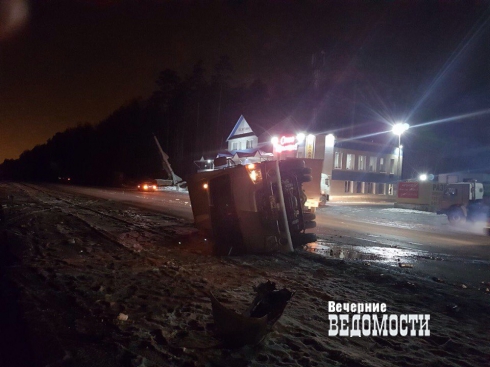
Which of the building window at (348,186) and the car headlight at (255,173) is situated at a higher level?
the building window at (348,186)

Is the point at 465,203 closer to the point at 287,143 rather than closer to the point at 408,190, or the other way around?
the point at 408,190

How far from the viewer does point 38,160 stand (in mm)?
153500

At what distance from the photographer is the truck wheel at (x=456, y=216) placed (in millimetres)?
21344

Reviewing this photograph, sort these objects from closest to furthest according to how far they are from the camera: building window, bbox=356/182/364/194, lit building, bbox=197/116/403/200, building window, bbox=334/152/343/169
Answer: lit building, bbox=197/116/403/200, building window, bbox=334/152/343/169, building window, bbox=356/182/364/194

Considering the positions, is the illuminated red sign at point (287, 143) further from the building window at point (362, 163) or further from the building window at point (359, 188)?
the building window at point (359, 188)

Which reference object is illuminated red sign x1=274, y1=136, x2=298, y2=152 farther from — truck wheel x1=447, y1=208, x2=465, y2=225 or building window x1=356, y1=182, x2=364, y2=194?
truck wheel x1=447, y1=208, x2=465, y2=225

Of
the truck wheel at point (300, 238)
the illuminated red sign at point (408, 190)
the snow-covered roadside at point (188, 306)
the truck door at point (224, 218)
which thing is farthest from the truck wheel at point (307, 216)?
the illuminated red sign at point (408, 190)

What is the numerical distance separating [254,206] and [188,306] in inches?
153

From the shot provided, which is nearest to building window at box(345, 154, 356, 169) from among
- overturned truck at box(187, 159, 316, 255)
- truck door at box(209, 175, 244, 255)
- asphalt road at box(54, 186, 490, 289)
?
asphalt road at box(54, 186, 490, 289)

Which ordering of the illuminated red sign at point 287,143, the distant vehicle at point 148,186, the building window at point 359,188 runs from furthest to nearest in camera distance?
the building window at point 359,188 < the distant vehicle at point 148,186 < the illuminated red sign at point 287,143

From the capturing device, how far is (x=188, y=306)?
5574 millimetres

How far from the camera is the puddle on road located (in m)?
10.1

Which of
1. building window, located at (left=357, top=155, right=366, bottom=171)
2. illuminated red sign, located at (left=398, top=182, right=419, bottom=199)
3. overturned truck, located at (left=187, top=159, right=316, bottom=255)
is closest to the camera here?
overturned truck, located at (left=187, top=159, right=316, bottom=255)

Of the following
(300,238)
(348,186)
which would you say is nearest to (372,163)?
(348,186)
